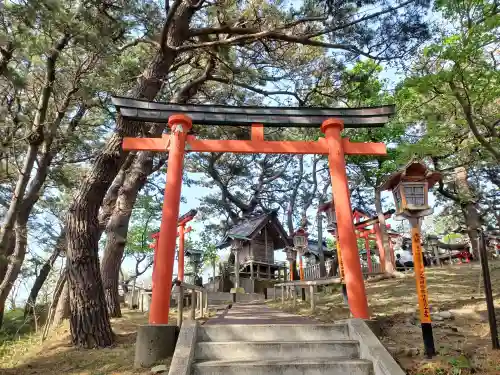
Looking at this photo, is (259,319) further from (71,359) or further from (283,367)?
(71,359)

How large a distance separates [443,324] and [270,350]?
3.58 m

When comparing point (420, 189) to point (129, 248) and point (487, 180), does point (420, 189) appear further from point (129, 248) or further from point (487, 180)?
point (129, 248)

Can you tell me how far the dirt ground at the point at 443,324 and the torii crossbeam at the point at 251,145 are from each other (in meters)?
0.91

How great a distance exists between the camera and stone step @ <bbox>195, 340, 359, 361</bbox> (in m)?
4.17

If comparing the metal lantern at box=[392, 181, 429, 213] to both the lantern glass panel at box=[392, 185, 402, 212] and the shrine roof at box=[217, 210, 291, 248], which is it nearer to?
the lantern glass panel at box=[392, 185, 402, 212]

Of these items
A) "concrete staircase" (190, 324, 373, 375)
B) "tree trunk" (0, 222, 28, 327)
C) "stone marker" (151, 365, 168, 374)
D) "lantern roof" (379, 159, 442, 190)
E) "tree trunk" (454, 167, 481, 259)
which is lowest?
"stone marker" (151, 365, 168, 374)

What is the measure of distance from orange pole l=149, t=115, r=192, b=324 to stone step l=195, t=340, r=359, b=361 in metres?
1.00

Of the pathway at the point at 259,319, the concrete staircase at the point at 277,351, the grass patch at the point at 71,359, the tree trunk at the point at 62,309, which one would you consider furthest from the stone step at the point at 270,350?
the tree trunk at the point at 62,309

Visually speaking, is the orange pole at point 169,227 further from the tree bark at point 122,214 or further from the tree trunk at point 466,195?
the tree trunk at point 466,195

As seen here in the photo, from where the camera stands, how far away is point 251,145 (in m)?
6.43

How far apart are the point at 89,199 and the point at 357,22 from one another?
6.95 meters

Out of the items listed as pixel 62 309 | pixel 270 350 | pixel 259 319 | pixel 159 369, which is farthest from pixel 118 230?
pixel 270 350

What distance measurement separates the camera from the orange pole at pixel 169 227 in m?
4.97

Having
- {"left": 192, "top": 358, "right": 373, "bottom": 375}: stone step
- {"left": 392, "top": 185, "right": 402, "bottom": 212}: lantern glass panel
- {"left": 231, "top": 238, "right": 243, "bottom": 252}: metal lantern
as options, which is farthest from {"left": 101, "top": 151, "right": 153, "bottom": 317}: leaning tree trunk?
{"left": 231, "top": 238, "right": 243, "bottom": 252}: metal lantern
